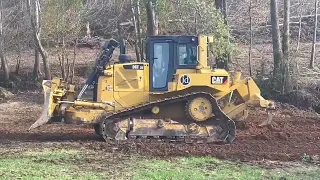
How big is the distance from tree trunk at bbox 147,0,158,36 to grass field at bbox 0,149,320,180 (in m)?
11.7

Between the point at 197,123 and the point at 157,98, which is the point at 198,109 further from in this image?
the point at 157,98

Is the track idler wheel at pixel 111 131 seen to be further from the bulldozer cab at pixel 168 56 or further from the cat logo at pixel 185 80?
the cat logo at pixel 185 80

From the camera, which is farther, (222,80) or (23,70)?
(23,70)

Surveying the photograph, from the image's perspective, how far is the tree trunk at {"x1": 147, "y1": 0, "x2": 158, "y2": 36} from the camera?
23156mm

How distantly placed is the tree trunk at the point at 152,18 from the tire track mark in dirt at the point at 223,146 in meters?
6.76

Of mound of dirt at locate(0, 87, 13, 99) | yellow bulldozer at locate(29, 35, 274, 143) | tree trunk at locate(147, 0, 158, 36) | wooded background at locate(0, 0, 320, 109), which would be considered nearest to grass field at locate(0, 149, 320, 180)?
yellow bulldozer at locate(29, 35, 274, 143)

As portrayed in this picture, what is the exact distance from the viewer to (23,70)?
94.2 ft

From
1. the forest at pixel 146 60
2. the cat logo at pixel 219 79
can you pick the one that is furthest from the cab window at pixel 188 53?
the forest at pixel 146 60

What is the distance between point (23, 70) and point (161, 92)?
52.9ft

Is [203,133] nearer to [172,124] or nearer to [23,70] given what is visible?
[172,124]

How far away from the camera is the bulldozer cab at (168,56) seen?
13.9m

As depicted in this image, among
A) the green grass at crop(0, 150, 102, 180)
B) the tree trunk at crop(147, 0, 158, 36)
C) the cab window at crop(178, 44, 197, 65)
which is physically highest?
the tree trunk at crop(147, 0, 158, 36)

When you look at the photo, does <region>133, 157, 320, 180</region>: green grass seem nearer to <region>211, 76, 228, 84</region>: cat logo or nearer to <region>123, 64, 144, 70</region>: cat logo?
<region>211, 76, 228, 84</region>: cat logo

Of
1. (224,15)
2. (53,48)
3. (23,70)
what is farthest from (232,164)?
(23,70)
